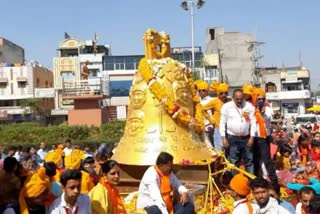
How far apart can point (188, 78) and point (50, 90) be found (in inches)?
1805

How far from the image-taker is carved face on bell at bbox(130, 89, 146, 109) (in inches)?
374

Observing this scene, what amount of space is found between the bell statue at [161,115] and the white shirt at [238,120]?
0.94 metres

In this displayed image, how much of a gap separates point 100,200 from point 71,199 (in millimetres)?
401

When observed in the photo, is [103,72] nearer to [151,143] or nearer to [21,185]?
[151,143]

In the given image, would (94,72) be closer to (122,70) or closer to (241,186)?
(122,70)

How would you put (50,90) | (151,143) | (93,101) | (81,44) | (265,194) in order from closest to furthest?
(265,194) → (151,143) → (93,101) → (50,90) → (81,44)

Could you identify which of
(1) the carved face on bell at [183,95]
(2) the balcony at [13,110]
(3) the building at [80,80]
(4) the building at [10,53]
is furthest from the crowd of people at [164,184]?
(4) the building at [10,53]

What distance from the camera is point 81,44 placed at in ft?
211

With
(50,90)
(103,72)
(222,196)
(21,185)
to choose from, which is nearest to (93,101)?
(50,90)

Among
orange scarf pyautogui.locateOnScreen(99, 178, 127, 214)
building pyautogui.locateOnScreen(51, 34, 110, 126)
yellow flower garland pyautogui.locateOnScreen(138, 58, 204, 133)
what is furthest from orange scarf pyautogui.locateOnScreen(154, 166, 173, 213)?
building pyautogui.locateOnScreen(51, 34, 110, 126)

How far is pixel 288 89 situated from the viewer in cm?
6638

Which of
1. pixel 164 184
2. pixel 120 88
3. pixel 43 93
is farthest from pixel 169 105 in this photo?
pixel 120 88

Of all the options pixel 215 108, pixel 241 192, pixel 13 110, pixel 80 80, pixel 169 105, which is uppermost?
pixel 80 80

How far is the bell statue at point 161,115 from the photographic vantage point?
359 inches
